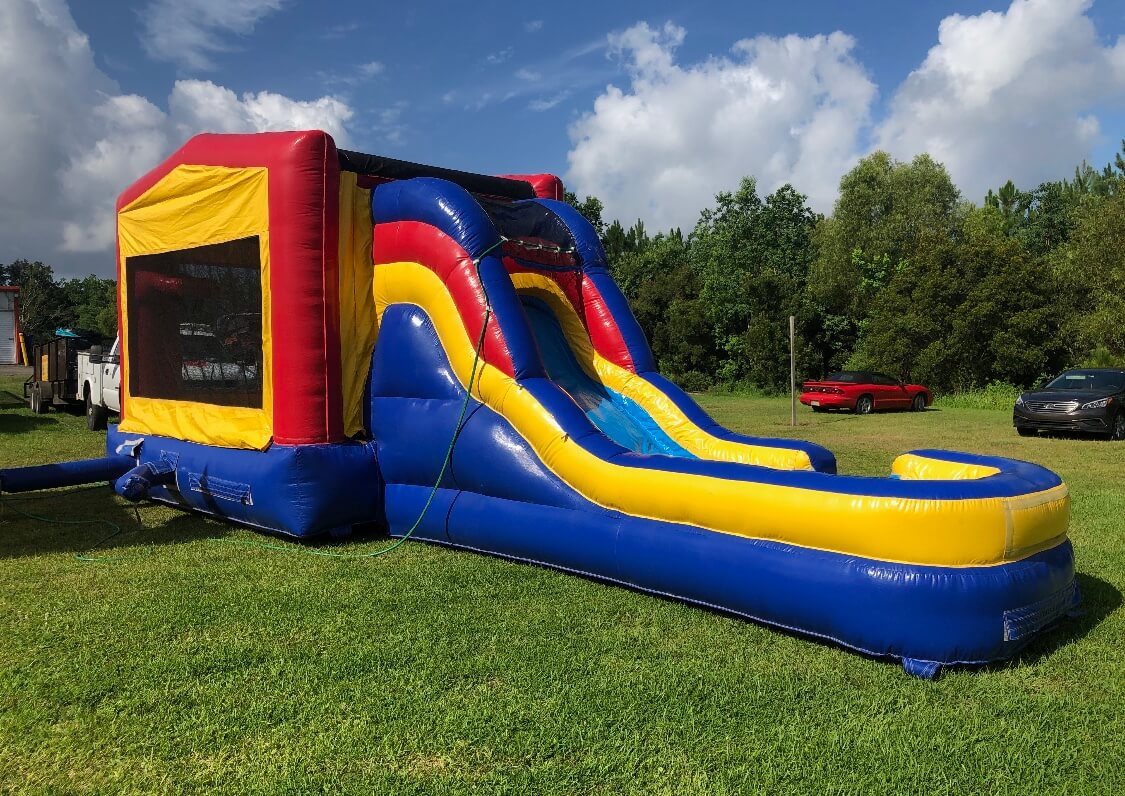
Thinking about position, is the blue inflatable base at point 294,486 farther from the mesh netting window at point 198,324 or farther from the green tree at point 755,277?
the green tree at point 755,277

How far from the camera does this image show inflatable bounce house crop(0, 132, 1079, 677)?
3.82 meters

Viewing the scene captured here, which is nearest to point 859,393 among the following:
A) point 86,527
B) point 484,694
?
point 86,527

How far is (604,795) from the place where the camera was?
8.86 feet

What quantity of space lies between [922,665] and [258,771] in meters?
2.92

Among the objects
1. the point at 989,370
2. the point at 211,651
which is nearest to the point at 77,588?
the point at 211,651

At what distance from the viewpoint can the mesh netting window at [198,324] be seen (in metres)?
6.73

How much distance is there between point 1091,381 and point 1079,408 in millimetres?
1632

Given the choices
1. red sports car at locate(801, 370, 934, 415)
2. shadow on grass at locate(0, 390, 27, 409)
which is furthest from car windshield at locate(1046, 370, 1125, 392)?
shadow on grass at locate(0, 390, 27, 409)

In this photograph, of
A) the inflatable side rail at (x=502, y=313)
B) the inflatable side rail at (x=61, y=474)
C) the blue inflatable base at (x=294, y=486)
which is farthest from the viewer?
the inflatable side rail at (x=61, y=474)

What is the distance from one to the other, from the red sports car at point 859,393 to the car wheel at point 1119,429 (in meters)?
6.22

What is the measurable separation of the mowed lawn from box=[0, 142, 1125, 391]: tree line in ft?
69.4

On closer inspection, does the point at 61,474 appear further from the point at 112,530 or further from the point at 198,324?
the point at 198,324

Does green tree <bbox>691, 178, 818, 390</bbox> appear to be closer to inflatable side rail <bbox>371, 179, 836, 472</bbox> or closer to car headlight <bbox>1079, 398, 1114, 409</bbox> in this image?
car headlight <bbox>1079, 398, 1114, 409</bbox>

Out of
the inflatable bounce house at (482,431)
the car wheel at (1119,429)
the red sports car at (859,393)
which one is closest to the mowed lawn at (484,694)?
the inflatable bounce house at (482,431)
